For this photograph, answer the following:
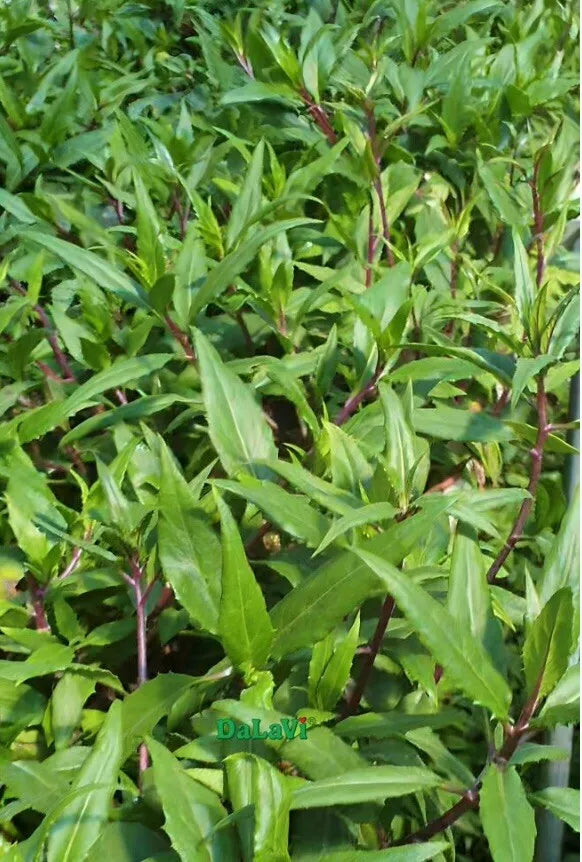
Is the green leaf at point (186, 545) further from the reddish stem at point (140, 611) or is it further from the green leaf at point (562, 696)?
the green leaf at point (562, 696)

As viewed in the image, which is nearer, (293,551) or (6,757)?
(6,757)

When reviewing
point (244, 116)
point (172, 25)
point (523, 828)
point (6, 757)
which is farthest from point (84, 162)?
point (523, 828)

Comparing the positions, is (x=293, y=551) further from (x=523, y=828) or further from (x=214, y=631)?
(x=523, y=828)

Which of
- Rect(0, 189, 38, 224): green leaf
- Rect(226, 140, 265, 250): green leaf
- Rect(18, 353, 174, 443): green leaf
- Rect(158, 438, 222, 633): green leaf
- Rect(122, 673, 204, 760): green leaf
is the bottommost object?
Rect(122, 673, 204, 760): green leaf

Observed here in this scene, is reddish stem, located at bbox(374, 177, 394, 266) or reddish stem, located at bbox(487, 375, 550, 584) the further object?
reddish stem, located at bbox(374, 177, 394, 266)

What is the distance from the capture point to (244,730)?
2.19 ft

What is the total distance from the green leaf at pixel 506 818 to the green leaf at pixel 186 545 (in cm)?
27

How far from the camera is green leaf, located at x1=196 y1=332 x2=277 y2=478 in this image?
0.88m

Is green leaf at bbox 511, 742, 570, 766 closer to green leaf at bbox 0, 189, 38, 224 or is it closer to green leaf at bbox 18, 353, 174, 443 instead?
green leaf at bbox 18, 353, 174, 443

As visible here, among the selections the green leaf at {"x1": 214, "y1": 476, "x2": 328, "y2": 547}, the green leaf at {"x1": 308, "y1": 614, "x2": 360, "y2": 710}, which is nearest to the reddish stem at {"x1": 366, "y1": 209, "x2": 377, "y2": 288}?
the green leaf at {"x1": 214, "y1": 476, "x2": 328, "y2": 547}

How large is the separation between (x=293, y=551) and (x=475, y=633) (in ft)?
0.85

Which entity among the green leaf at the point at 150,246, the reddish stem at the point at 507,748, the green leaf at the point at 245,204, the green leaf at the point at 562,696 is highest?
the green leaf at the point at 150,246

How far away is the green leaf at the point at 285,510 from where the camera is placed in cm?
75

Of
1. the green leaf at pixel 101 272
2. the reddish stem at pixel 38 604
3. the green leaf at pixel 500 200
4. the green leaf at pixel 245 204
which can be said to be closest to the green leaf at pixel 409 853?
the reddish stem at pixel 38 604
